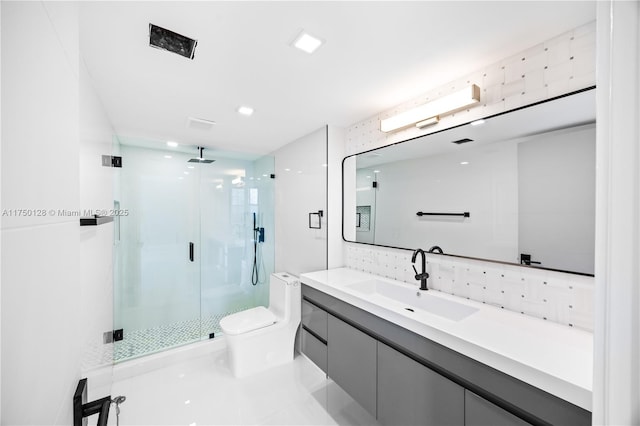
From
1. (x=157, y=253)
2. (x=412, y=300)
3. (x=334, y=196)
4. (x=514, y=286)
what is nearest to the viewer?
(x=514, y=286)

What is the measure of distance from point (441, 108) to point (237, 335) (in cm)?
241

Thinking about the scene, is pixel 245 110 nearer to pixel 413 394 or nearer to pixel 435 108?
pixel 435 108

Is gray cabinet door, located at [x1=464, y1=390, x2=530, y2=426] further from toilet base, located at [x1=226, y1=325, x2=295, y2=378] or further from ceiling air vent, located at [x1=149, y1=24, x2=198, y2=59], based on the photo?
ceiling air vent, located at [x1=149, y1=24, x2=198, y2=59]

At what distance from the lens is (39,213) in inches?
17.1

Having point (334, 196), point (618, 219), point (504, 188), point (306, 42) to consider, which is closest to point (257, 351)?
point (334, 196)

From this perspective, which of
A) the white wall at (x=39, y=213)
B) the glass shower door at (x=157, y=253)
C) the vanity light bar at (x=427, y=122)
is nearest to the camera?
the white wall at (x=39, y=213)

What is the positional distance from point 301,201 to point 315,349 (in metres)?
1.49

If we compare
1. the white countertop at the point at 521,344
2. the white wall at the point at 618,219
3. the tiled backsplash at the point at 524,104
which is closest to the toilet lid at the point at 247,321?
the white countertop at the point at 521,344

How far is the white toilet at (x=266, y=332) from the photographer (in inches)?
92.9

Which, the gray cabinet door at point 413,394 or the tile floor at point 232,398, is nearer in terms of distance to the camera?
the gray cabinet door at point 413,394

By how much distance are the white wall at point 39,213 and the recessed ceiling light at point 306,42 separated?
89 cm

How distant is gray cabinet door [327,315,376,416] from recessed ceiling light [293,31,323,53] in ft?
5.48

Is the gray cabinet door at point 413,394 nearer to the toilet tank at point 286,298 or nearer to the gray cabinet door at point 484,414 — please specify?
the gray cabinet door at point 484,414

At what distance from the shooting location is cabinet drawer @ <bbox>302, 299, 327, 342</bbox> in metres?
2.02
